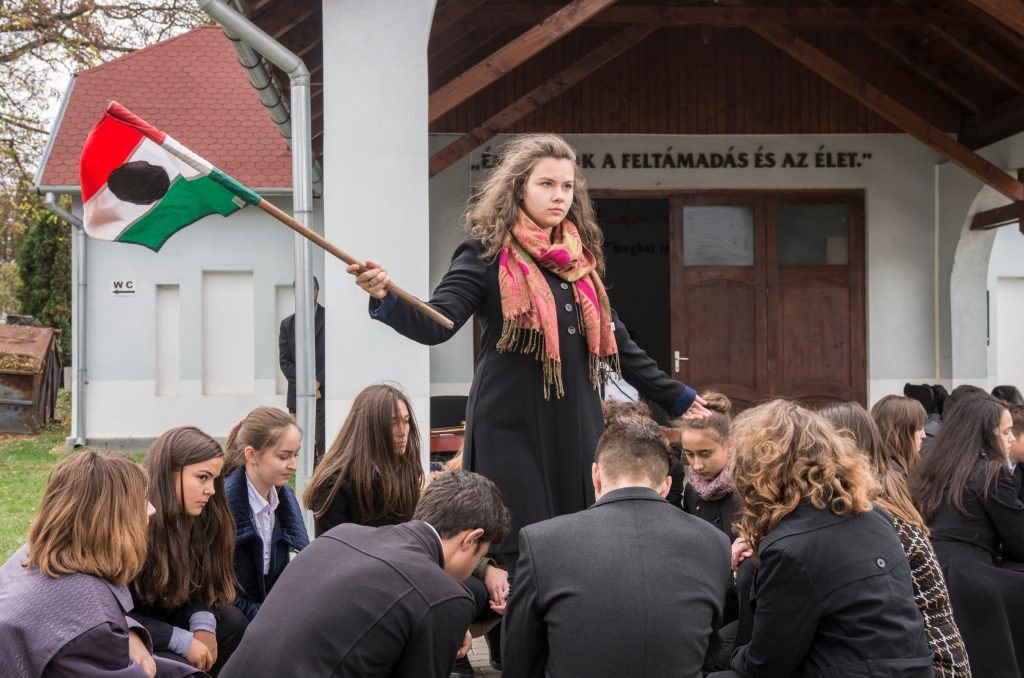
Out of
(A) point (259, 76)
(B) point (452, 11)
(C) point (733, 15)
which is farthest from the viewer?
(C) point (733, 15)

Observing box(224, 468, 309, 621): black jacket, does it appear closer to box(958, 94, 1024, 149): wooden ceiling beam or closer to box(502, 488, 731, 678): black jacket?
box(502, 488, 731, 678): black jacket

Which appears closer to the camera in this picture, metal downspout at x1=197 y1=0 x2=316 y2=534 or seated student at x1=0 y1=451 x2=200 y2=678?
seated student at x1=0 y1=451 x2=200 y2=678

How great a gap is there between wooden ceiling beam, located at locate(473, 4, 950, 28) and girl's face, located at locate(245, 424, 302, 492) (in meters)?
5.61

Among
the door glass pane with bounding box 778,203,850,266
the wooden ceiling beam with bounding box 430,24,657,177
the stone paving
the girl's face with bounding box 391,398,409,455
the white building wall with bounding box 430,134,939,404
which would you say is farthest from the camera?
the door glass pane with bounding box 778,203,850,266

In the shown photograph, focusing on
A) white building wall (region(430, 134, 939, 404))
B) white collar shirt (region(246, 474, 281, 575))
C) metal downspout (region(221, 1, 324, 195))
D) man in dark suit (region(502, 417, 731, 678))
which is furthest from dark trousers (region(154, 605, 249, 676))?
white building wall (region(430, 134, 939, 404))

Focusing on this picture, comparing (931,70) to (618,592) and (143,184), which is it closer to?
(143,184)

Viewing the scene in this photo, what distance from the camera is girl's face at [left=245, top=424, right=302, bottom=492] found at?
4016 mm

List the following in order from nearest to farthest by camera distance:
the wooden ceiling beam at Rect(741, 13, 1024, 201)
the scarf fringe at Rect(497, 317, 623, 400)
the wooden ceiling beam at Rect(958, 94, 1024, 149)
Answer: the scarf fringe at Rect(497, 317, 623, 400), the wooden ceiling beam at Rect(741, 13, 1024, 201), the wooden ceiling beam at Rect(958, 94, 1024, 149)

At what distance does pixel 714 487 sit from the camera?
14.1 feet

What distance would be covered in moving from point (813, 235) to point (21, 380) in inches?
509

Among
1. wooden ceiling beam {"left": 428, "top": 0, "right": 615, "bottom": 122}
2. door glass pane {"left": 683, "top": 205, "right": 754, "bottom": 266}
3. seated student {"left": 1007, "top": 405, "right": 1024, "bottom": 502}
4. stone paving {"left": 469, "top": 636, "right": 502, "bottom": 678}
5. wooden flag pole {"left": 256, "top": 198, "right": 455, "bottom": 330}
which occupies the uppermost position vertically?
wooden ceiling beam {"left": 428, "top": 0, "right": 615, "bottom": 122}

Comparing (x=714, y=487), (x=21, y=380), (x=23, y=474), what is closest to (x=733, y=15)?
(x=714, y=487)

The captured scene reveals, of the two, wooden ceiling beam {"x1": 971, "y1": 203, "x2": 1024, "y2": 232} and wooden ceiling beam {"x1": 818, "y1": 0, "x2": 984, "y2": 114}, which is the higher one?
wooden ceiling beam {"x1": 818, "y1": 0, "x2": 984, "y2": 114}

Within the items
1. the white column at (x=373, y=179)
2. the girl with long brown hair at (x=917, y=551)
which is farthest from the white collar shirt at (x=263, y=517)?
the girl with long brown hair at (x=917, y=551)
